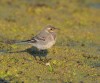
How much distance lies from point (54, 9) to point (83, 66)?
10.3m

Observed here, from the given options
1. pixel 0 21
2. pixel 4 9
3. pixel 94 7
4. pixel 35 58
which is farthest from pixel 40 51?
pixel 94 7

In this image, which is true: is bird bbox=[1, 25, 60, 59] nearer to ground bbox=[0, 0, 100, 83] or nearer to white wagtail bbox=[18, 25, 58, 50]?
white wagtail bbox=[18, 25, 58, 50]

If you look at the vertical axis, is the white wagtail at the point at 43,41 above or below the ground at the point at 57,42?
above

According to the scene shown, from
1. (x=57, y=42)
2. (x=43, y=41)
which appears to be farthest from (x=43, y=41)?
(x=57, y=42)

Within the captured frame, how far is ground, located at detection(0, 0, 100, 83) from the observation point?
12232 millimetres

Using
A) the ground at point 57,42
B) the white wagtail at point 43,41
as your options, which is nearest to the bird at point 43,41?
the white wagtail at point 43,41

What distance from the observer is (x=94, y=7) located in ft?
82.8

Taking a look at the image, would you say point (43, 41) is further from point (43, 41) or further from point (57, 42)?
point (57, 42)

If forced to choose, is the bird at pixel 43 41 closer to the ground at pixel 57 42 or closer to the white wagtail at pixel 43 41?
the white wagtail at pixel 43 41

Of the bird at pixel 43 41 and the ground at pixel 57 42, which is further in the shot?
the bird at pixel 43 41

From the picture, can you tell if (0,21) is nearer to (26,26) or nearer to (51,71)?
(26,26)

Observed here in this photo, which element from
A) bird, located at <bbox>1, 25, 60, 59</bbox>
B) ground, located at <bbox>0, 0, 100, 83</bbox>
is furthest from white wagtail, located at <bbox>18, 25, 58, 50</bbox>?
ground, located at <bbox>0, 0, 100, 83</bbox>

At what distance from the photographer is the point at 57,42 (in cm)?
1655

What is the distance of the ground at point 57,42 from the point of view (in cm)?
1223
